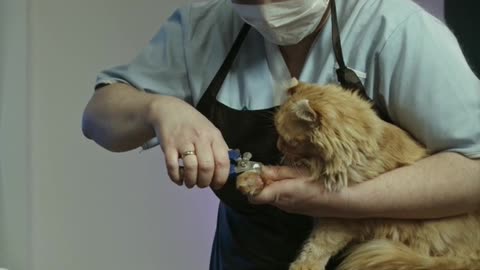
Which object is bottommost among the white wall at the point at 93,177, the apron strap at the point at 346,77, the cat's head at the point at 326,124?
the white wall at the point at 93,177

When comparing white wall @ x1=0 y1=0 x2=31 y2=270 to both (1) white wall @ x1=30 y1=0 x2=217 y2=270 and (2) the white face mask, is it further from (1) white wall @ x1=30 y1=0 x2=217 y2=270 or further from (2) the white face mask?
(2) the white face mask

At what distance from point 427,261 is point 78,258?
4.30ft

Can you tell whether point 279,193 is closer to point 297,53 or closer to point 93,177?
point 297,53

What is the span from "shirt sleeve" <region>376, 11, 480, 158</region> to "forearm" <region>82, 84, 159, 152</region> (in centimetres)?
37

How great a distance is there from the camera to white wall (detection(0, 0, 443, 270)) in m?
1.78

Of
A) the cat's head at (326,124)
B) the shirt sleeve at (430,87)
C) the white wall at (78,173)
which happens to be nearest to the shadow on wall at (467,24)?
the shirt sleeve at (430,87)

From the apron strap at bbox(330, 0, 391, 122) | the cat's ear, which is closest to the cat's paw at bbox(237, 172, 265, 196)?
the cat's ear

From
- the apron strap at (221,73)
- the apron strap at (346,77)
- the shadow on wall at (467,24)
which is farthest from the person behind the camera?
the shadow on wall at (467,24)

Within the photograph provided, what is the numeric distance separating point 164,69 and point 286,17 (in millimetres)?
269

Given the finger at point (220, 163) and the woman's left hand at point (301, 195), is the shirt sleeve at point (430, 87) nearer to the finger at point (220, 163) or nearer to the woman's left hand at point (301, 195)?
the woman's left hand at point (301, 195)

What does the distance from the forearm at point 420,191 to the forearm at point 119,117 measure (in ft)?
1.16

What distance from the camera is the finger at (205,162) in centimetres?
89

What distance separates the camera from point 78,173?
1920mm

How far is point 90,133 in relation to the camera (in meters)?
1.22
